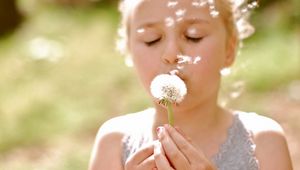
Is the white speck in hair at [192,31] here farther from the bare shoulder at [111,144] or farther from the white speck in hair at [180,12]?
the bare shoulder at [111,144]

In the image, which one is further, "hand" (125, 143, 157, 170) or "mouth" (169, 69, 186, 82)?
"mouth" (169, 69, 186, 82)

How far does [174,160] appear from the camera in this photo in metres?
2.01

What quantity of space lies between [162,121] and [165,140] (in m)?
0.46

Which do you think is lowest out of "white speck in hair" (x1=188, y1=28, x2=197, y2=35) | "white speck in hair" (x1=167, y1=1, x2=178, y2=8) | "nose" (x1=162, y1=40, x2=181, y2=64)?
"nose" (x1=162, y1=40, x2=181, y2=64)

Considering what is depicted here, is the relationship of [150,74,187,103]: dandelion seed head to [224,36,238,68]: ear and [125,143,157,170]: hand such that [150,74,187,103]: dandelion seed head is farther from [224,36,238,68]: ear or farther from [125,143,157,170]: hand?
[224,36,238,68]: ear

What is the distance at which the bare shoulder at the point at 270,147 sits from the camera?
238 cm

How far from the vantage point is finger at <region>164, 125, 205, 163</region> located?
2.01 meters

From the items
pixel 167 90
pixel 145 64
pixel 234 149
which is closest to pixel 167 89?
pixel 167 90

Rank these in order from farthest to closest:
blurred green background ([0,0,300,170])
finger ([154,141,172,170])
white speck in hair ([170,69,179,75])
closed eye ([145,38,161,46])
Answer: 1. blurred green background ([0,0,300,170])
2. closed eye ([145,38,161,46])
3. white speck in hair ([170,69,179,75])
4. finger ([154,141,172,170])

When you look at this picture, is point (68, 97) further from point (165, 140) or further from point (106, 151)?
point (165, 140)

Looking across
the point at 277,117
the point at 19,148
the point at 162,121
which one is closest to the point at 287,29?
the point at 277,117

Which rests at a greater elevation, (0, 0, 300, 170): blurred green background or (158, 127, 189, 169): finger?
(0, 0, 300, 170): blurred green background

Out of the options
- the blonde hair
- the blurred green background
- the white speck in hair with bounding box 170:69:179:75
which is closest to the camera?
the white speck in hair with bounding box 170:69:179:75

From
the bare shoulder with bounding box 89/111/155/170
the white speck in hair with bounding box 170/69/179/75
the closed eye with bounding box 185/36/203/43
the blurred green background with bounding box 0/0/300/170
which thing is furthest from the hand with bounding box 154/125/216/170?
the blurred green background with bounding box 0/0/300/170
